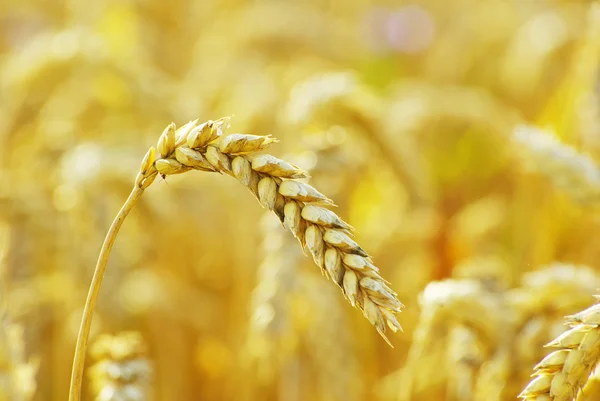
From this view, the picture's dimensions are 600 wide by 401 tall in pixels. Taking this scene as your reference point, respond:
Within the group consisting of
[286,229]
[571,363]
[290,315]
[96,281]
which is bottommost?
[571,363]

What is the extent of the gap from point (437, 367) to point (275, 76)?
78.7 inches

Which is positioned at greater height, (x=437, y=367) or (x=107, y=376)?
(x=437, y=367)

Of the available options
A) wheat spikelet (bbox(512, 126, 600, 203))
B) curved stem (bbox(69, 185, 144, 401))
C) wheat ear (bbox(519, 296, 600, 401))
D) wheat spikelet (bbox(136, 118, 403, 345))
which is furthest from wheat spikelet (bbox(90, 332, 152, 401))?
wheat spikelet (bbox(512, 126, 600, 203))

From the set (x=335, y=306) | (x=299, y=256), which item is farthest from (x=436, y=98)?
(x=299, y=256)

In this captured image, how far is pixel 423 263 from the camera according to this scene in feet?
8.07

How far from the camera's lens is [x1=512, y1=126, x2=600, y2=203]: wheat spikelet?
4.93ft

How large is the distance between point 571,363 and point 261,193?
0.44m

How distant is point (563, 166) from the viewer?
1520 millimetres

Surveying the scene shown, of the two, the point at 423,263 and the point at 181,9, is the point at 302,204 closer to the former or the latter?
the point at 423,263

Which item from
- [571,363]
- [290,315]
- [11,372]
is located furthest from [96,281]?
[290,315]

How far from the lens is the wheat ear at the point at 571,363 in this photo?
2.99 ft

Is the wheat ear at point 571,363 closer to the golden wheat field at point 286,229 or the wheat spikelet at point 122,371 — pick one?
the golden wheat field at point 286,229

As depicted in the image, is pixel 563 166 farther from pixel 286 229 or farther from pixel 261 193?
pixel 261 193

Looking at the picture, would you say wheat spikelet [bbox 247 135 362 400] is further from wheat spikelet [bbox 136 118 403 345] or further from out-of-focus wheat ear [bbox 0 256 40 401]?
wheat spikelet [bbox 136 118 403 345]
